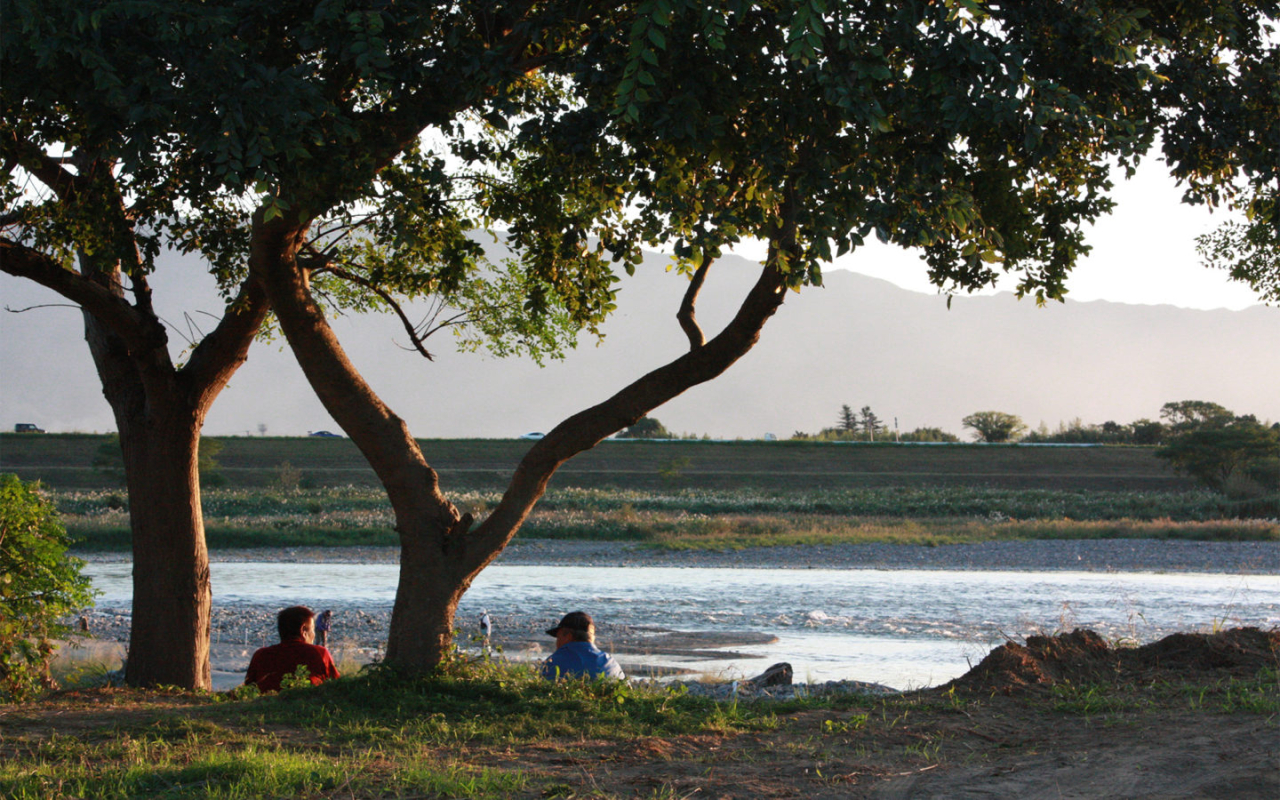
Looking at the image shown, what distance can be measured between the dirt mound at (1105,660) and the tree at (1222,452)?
2052 inches

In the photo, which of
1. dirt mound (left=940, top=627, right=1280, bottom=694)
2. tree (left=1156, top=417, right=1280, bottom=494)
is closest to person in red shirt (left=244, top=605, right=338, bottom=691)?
dirt mound (left=940, top=627, right=1280, bottom=694)

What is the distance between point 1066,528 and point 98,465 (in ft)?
160

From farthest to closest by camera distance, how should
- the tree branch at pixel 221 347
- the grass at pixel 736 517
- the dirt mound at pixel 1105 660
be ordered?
the grass at pixel 736 517
the tree branch at pixel 221 347
the dirt mound at pixel 1105 660

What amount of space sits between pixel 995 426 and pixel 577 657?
312 ft

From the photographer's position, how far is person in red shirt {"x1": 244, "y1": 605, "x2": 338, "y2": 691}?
340 inches

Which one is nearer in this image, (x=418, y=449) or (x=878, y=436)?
(x=418, y=449)

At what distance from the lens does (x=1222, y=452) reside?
57.8 m

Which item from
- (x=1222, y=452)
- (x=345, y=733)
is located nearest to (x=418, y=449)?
→ (x=345, y=733)

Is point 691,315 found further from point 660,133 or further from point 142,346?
point 142,346

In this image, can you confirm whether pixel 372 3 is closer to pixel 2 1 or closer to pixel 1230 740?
pixel 2 1

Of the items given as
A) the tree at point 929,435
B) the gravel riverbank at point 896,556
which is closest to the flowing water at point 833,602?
the gravel riverbank at point 896,556

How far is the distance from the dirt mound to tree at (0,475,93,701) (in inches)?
272

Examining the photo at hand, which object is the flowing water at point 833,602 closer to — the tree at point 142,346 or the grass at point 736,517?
Result: the tree at point 142,346

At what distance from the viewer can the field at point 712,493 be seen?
3816 centimetres
